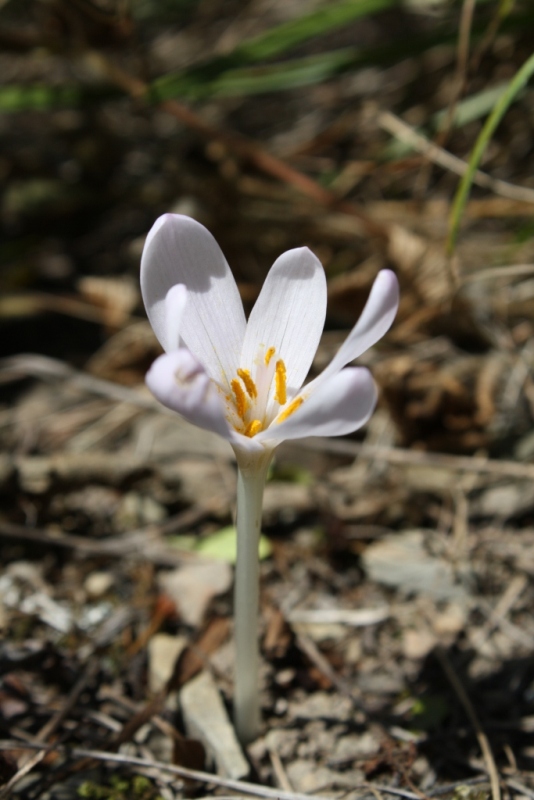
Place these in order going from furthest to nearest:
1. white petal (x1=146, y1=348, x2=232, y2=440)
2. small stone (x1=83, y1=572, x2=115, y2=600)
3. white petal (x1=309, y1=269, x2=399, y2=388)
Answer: small stone (x1=83, y1=572, x2=115, y2=600), white petal (x1=309, y1=269, x2=399, y2=388), white petal (x1=146, y1=348, x2=232, y2=440)

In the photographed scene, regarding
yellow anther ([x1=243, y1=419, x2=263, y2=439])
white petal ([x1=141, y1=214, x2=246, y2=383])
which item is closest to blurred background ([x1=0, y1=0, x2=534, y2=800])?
yellow anther ([x1=243, y1=419, x2=263, y2=439])

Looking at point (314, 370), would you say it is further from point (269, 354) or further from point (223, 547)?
point (269, 354)

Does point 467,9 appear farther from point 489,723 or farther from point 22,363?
point 489,723

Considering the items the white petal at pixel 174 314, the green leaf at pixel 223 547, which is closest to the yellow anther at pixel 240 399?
the white petal at pixel 174 314

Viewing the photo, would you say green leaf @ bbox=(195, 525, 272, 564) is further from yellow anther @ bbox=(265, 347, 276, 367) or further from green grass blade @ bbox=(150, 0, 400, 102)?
green grass blade @ bbox=(150, 0, 400, 102)

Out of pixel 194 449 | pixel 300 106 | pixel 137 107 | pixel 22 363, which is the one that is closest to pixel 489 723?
pixel 194 449

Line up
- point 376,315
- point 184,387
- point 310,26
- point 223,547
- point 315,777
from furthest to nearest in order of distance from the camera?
point 310,26
point 223,547
point 315,777
point 376,315
point 184,387

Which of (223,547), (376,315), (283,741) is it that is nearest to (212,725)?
(283,741)
